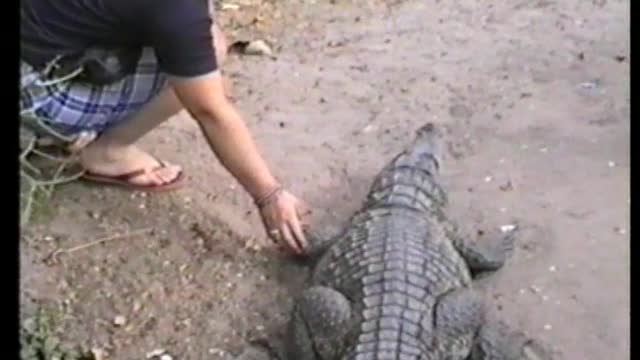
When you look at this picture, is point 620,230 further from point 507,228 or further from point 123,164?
point 123,164

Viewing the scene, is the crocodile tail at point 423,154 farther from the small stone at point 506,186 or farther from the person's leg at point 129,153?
the person's leg at point 129,153

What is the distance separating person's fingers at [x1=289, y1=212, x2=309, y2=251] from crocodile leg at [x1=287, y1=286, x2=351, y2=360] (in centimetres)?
32

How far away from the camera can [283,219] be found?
3.56m

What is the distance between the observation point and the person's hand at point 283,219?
352cm

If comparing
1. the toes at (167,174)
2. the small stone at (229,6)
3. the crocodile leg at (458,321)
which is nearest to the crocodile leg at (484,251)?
the crocodile leg at (458,321)

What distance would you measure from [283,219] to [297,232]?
7cm

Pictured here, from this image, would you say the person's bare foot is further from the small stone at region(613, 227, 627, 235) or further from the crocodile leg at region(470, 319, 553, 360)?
the small stone at region(613, 227, 627, 235)

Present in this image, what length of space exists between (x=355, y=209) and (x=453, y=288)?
740 millimetres

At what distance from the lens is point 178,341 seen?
3.41m

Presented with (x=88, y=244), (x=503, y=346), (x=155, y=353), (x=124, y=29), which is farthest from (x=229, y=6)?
(x=503, y=346)

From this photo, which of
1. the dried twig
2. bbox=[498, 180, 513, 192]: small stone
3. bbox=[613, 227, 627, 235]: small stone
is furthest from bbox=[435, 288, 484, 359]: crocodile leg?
the dried twig

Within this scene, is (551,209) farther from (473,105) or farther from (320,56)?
(320,56)

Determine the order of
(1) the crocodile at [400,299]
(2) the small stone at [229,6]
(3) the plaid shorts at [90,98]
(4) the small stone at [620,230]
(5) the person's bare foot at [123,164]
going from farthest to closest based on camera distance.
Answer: (2) the small stone at [229,6] < (5) the person's bare foot at [123,164] < (4) the small stone at [620,230] < (3) the plaid shorts at [90,98] < (1) the crocodile at [400,299]
